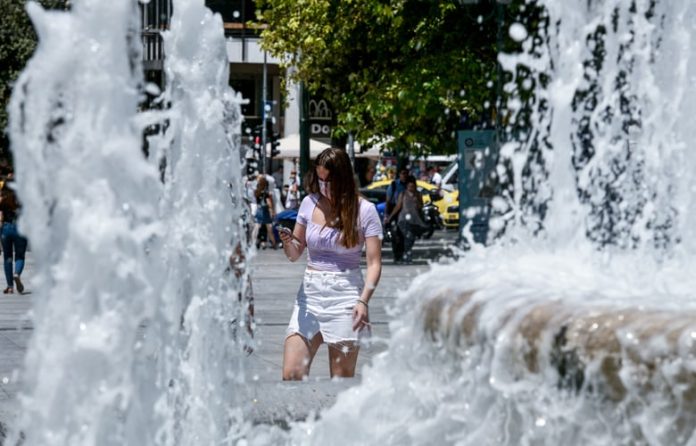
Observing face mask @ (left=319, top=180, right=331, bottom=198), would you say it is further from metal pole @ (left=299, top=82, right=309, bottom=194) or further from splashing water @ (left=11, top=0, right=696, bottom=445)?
metal pole @ (left=299, top=82, right=309, bottom=194)

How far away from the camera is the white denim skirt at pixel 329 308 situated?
27.1 ft

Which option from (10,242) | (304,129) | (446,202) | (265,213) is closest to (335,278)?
(10,242)

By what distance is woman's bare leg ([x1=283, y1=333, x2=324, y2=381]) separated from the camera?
27.0ft

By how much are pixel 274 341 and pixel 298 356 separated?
5.42m

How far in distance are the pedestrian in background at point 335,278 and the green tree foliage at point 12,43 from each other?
42.0 meters

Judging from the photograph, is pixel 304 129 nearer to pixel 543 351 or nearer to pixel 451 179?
pixel 451 179

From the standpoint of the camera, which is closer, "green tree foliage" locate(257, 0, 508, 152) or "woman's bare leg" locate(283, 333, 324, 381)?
"woman's bare leg" locate(283, 333, 324, 381)

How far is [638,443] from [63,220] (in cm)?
185

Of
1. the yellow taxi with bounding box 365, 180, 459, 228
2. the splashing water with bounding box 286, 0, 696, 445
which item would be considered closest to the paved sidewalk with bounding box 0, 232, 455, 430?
the splashing water with bounding box 286, 0, 696, 445

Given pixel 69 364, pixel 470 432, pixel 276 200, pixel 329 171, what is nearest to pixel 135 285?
pixel 69 364

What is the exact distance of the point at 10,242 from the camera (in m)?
20.5

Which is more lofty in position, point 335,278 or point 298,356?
point 335,278

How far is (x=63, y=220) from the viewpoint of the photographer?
16.6 feet

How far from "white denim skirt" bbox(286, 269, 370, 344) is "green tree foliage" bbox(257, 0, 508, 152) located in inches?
608
